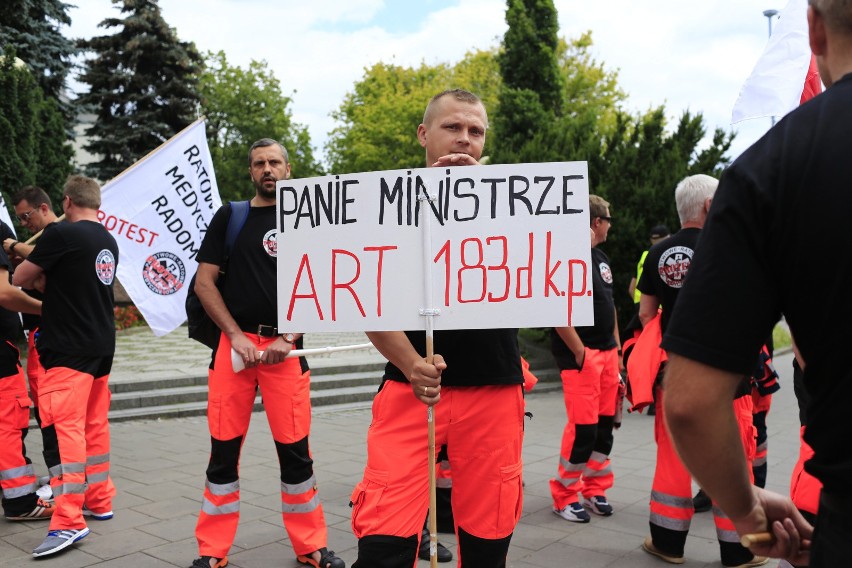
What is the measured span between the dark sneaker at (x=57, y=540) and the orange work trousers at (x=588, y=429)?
9.81ft

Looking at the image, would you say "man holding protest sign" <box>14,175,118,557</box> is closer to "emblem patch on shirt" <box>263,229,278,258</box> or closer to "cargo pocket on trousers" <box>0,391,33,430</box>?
"cargo pocket on trousers" <box>0,391,33,430</box>

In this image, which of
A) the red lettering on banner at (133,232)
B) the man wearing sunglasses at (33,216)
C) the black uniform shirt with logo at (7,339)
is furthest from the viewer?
the red lettering on banner at (133,232)

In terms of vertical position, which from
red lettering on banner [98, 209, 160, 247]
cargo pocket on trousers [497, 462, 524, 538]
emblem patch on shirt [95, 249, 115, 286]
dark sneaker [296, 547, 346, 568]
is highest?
red lettering on banner [98, 209, 160, 247]

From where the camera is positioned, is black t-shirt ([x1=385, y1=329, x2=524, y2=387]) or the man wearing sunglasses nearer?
black t-shirt ([x1=385, y1=329, x2=524, y2=387])

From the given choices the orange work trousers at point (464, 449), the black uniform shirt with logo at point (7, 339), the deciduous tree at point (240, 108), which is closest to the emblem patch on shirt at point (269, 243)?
the orange work trousers at point (464, 449)

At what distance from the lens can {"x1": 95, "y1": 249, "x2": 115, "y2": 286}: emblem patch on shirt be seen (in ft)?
16.2

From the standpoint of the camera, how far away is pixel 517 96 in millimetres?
17125

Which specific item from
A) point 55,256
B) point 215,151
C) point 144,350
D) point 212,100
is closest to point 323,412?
point 55,256

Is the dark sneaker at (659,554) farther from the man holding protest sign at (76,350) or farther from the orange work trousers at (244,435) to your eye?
the man holding protest sign at (76,350)

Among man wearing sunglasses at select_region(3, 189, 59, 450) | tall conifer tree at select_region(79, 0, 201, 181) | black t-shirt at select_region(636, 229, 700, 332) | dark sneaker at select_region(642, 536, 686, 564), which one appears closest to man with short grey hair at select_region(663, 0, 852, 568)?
black t-shirt at select_region(636, 229, 700, 332)

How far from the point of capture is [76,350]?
186 inches

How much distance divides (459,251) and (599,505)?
327 cm

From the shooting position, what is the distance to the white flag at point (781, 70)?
157 inches

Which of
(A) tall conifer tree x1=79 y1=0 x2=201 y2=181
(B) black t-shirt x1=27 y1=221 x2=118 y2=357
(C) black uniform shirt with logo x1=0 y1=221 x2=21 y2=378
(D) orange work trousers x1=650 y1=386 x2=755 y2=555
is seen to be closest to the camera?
(D) orange work trousers x1=650 y1=386 x2=755 y2=555
